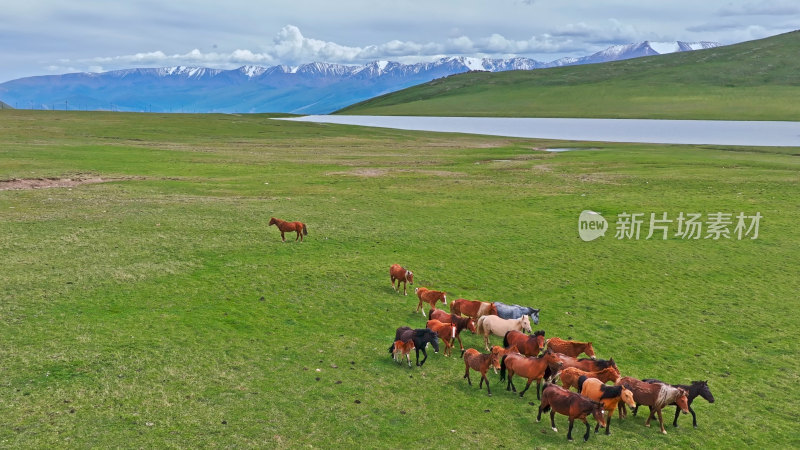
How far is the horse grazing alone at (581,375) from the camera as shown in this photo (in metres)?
13.1

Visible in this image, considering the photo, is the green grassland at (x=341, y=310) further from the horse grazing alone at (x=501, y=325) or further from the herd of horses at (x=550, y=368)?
the horse grazing alone at (x=501, y=325)

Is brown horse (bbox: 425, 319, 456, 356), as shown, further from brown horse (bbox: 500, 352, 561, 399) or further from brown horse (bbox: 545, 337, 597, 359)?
brown horse (bbox: 545, 337, 597, 359)

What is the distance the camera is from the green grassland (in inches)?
484

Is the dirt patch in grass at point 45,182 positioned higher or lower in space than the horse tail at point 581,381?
higher

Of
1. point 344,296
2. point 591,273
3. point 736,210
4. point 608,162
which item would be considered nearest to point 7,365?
point 344,296

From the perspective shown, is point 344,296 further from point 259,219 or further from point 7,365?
point 259,219

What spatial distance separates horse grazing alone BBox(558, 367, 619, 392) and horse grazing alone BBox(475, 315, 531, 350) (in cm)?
299

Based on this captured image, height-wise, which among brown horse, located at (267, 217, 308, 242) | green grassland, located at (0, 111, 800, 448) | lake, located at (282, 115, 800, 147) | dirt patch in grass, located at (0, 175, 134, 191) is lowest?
green grassland, located at (0, 111, 800, 448)

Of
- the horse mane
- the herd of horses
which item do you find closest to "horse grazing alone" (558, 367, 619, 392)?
the herd of horses

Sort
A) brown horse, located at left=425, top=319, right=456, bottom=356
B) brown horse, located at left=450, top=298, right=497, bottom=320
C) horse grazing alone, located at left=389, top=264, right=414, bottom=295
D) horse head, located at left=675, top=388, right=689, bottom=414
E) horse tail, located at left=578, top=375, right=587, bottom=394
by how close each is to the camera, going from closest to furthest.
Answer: horse head, located at left=675, top=388, right=689, bottom=414, horse tail, located at left=578, top=375, right=587, bottom=394, brown horse, located at left=425, top=319, right=456, bottom=356, brown horse, located at left=450, top=298, right=497, bottom=320, horse grazing alone, located at left=389, top=264, right=414, bottom=295

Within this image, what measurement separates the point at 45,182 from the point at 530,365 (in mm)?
43983

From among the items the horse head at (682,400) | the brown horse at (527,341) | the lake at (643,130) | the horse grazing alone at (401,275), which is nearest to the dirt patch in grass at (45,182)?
the horse grazing alone at (401,275)

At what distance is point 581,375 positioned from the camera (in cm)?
1303

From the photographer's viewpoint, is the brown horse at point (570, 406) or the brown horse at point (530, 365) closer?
the brown horse at point (570, 406)
